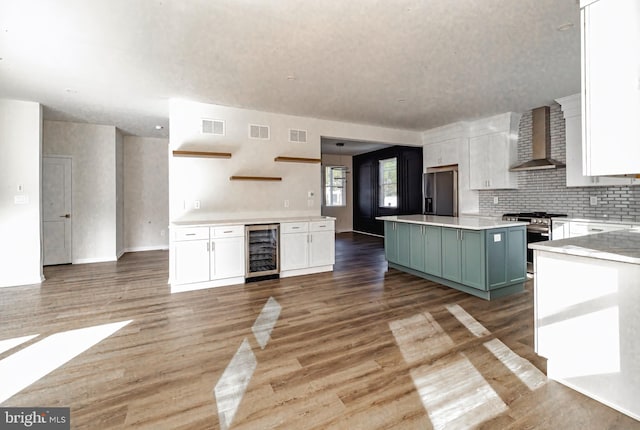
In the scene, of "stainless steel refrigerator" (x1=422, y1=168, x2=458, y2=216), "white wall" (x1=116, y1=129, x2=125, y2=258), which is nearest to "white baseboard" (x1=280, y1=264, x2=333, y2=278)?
"stainless steel refrigerator" (x1=422, y1=168, x2=458, y2=216)

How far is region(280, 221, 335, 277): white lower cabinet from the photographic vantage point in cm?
474

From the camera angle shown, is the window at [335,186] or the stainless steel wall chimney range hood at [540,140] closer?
the stainless steel wall chimney range hood at [540,140]

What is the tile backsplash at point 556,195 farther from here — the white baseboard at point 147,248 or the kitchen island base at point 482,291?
the white baseboard at point 147,248

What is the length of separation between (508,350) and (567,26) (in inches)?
110

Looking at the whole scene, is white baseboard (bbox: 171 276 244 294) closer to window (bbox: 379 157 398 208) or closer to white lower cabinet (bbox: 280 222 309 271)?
white lower cabinet (bbox: 280 222 309 271)

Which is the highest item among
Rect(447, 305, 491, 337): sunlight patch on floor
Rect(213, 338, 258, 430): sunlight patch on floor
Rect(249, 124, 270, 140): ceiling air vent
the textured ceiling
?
the textured ceiling

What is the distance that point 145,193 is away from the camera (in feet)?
24.2

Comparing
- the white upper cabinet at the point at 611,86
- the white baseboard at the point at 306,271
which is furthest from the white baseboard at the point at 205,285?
the white upper cabinet at the point at 611,86

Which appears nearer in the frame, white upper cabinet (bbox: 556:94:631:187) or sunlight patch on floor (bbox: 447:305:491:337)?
sunlight patch on floor (bbox: 447:305:491:337)

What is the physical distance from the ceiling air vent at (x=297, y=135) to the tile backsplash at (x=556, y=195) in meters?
3.88

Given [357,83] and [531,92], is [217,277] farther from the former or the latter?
[531,92]

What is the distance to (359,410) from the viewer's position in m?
1.76

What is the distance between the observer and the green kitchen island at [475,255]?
141 inches

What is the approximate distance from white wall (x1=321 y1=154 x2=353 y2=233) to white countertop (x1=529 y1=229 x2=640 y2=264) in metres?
8.37
